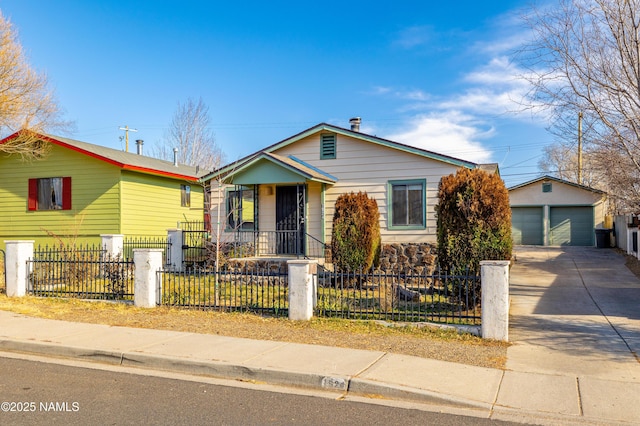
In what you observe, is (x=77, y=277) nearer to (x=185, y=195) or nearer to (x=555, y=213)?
(x=185, y=195)

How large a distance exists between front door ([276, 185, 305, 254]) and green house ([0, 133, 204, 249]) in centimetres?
577

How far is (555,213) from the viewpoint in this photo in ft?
90.0

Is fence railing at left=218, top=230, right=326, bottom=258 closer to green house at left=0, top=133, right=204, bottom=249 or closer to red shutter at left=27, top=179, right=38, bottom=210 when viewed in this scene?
green house at left=0, top=133, right=204, bottom=249

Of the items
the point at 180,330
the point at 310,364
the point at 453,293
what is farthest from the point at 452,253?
the point at 180,330

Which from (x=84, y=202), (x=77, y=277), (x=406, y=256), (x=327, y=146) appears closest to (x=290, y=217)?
(x=327, y=146)

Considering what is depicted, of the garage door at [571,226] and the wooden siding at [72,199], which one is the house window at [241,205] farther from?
the garage door at [571,226]

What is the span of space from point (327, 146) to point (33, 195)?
11788 mm

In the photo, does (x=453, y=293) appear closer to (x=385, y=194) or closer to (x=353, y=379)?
(x=353, y=379)

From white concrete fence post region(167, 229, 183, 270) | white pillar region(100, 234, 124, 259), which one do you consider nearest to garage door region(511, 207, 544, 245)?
white concrete fence post region(167, 229, 183, 270)

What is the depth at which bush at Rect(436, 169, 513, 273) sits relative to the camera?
9438mm

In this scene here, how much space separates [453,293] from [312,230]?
27.8 feet

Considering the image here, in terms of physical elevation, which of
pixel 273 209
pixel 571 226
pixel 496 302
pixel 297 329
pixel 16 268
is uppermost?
pixel 273 209

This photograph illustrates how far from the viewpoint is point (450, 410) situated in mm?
5434

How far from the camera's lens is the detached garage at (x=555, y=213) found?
26.8 meters
